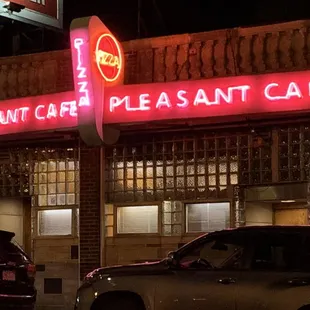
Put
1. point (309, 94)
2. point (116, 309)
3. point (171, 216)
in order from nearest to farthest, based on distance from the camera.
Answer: point (116, 309), point (309, 94), point (171, 216)

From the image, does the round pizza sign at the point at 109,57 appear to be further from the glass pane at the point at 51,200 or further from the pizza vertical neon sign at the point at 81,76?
the glass pane at the point at 51,200

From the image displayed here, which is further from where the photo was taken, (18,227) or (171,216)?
(18,227)

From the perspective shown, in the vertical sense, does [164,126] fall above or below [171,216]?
above

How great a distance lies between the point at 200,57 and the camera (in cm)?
1509

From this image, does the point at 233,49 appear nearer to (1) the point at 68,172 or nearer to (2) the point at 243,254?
(1) the point at 68,172

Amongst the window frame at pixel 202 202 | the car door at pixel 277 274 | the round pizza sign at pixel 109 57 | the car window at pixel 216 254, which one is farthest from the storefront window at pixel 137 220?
the car door at pixel 277 274

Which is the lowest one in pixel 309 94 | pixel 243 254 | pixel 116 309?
pixel 116 309

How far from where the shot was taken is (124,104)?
14.2 meters

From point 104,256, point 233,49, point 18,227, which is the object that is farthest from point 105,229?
point 233,49

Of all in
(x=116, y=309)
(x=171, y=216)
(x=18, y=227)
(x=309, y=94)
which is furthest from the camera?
(x=18, y=227)

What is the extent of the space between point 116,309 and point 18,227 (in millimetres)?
8353

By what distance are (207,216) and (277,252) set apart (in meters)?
5.78

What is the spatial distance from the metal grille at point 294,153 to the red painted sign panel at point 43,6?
15.9 ft

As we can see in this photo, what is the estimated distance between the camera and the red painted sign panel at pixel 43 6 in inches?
572
